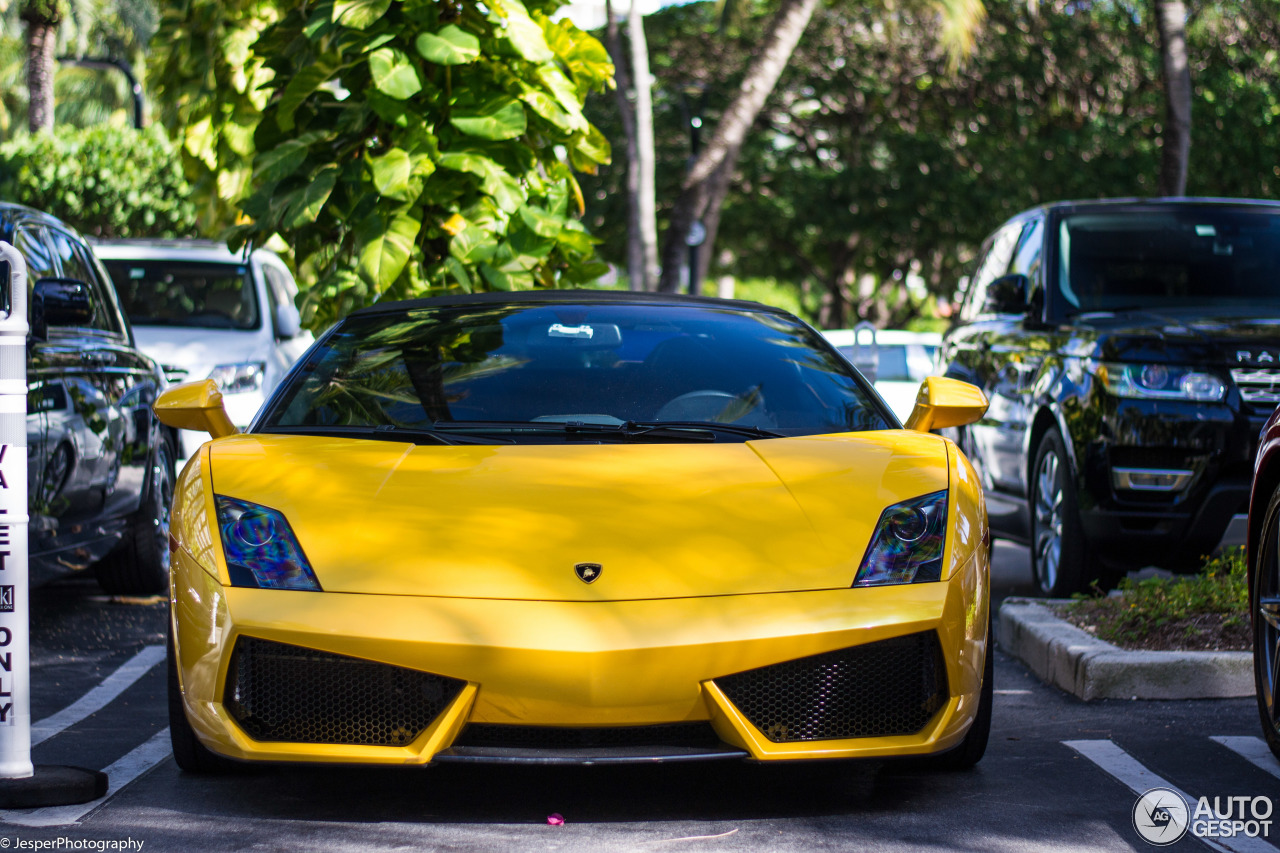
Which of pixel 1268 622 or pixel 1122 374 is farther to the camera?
pixel 1122 374

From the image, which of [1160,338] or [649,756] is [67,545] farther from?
[1160,338]

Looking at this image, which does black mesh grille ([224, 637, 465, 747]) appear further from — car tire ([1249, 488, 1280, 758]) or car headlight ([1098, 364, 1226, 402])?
car headlight ([1098, 364, 1226, 402])

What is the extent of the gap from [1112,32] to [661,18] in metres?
10.5

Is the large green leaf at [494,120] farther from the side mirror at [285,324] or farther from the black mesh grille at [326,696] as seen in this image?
the black mesh grille at [326,696]

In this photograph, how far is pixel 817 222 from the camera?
3688cm

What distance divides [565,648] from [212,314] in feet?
25.1

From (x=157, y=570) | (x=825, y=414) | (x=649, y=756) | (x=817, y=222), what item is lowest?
(x=817, y=222)

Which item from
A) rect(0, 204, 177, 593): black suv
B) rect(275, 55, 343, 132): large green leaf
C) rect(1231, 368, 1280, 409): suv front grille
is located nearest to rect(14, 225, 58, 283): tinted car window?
rect(0, 204, 177, 593): black suv

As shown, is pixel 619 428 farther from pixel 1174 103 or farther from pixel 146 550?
pixel 1174 103

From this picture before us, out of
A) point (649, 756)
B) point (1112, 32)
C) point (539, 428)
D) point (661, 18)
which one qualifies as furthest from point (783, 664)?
point (661, 18)

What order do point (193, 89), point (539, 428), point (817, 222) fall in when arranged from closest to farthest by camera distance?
1. point (539, 428)
2. point (193, 89)
3. point (817, 222)

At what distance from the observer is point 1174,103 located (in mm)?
17875

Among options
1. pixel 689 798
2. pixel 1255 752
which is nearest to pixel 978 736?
pixel 689 798

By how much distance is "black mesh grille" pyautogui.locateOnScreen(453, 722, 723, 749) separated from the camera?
357cm
